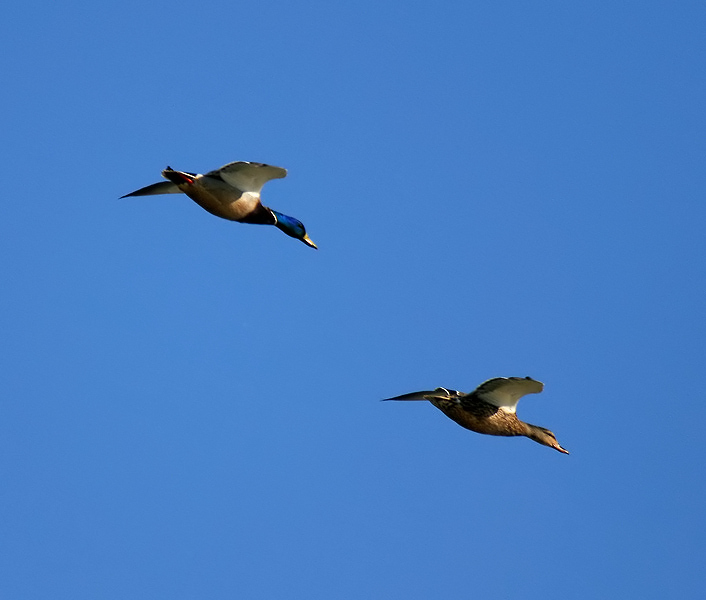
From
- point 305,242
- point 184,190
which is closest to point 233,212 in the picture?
point 184,190

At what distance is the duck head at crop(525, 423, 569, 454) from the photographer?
2898 centimetres

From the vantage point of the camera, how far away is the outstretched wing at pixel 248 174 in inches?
1010

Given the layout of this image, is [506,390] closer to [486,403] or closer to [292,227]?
[486,403]

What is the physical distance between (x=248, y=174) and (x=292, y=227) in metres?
3.62

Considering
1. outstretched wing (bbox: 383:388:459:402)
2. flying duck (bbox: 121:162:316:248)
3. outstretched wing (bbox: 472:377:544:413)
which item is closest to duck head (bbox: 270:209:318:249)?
flying duck (bbox: 121:162:316:248)

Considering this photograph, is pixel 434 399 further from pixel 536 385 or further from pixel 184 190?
pixel 184 190

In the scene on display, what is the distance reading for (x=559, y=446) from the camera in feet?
96.6

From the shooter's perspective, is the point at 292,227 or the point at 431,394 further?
the point at 292,227

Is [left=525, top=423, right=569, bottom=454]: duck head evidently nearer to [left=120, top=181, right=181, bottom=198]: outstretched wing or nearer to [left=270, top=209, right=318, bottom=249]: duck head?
[left=270, top=209, right=318, bottom=249]: duck head

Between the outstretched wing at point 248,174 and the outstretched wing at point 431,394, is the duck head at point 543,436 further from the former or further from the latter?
the outstretched wing at point 248,174

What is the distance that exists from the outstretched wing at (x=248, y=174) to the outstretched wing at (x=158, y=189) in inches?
89.5

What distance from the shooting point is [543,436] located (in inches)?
1151

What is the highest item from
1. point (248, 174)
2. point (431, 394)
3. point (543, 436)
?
point (248, 174)

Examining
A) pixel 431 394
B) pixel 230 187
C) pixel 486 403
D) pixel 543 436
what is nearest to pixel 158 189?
pixel 230 187
